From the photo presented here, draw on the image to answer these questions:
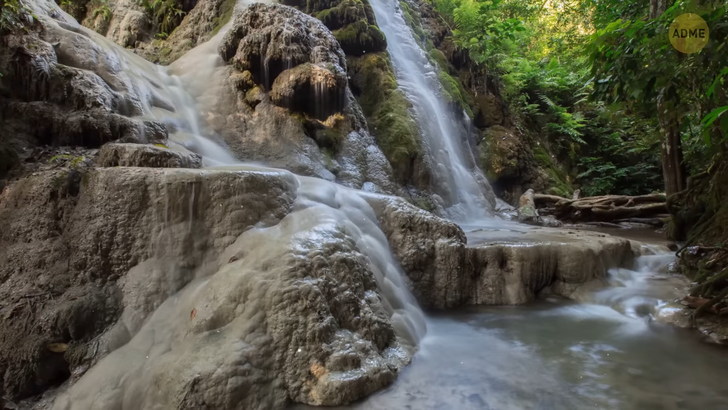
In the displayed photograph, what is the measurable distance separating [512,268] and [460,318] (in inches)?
43.5

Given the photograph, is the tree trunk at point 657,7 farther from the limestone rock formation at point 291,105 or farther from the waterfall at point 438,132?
the limestone rock formation at point 291,105

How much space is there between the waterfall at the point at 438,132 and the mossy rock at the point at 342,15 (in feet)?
5.13

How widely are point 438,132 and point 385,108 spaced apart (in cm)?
172

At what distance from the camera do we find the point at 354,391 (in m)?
2.92

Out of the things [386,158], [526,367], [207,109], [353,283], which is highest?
[207,109]

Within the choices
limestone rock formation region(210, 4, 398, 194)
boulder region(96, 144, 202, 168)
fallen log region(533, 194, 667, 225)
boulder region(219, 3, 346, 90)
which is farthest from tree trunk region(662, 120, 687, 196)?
boulder region(96, 144, 202, 168)

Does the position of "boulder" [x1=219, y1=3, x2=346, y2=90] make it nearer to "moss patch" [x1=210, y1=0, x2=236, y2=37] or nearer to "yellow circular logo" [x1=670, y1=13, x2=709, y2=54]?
"moss patch" [x1=210, y1=0, x2=236, y2=37]

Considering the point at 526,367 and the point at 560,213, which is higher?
the point at 560,213

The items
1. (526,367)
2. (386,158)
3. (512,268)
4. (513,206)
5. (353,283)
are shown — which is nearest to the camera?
(526,367)

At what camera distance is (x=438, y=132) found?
35.1 feet

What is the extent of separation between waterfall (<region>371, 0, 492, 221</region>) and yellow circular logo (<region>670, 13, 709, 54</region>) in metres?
6.76

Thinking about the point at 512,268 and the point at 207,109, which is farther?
the point at 207,109

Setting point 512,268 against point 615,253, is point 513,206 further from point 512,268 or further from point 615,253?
point 512,268

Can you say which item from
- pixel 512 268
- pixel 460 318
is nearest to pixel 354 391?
pixel 460 318
